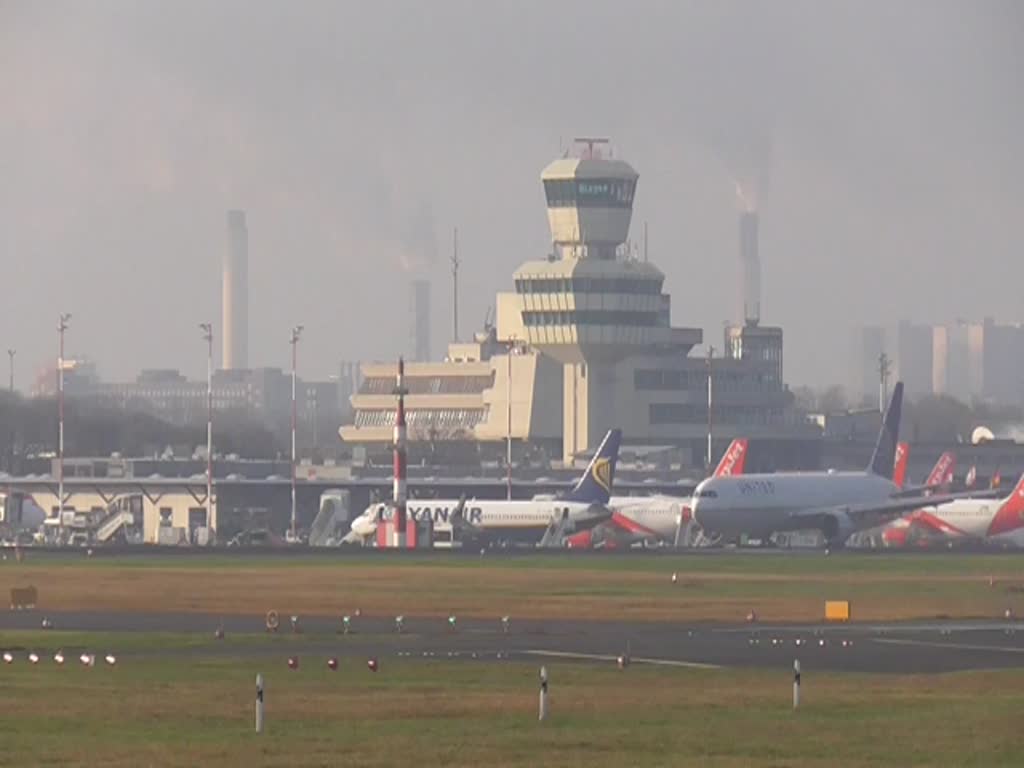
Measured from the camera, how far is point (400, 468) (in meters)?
159

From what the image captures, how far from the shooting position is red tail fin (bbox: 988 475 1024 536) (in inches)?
6811

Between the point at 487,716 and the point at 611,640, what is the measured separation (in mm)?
23449

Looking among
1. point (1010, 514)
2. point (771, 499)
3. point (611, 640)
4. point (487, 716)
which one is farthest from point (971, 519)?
point (487, 716)

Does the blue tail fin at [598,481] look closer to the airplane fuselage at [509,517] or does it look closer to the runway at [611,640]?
the airplane fuselage at [509,517]

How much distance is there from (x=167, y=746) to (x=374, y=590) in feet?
200

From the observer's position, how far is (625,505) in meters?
183

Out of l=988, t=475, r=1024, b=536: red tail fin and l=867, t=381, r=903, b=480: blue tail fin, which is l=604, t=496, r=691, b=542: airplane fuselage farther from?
l=988, t=475, r=1024, b=536: red tail fin

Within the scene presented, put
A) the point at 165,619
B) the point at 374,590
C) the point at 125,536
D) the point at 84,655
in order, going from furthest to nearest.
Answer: the point at 125,536, the point at 374,590, the point at 165,619, the point at 84,655

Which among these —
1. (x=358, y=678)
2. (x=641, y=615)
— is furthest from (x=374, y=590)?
(x=358, y=678)

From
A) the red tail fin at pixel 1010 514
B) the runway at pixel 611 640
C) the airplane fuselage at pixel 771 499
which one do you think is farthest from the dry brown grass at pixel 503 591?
the red tail fin at pixel 1010 514

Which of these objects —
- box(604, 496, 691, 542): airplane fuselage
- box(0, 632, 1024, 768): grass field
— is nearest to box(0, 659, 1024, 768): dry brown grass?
box(0, 632, 1024, 768): grass field

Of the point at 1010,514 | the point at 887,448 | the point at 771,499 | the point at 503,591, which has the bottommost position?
the point at 503,591

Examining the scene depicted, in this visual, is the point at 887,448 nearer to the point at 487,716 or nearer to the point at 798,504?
the point at 798,504

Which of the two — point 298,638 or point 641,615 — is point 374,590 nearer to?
point 641,615
